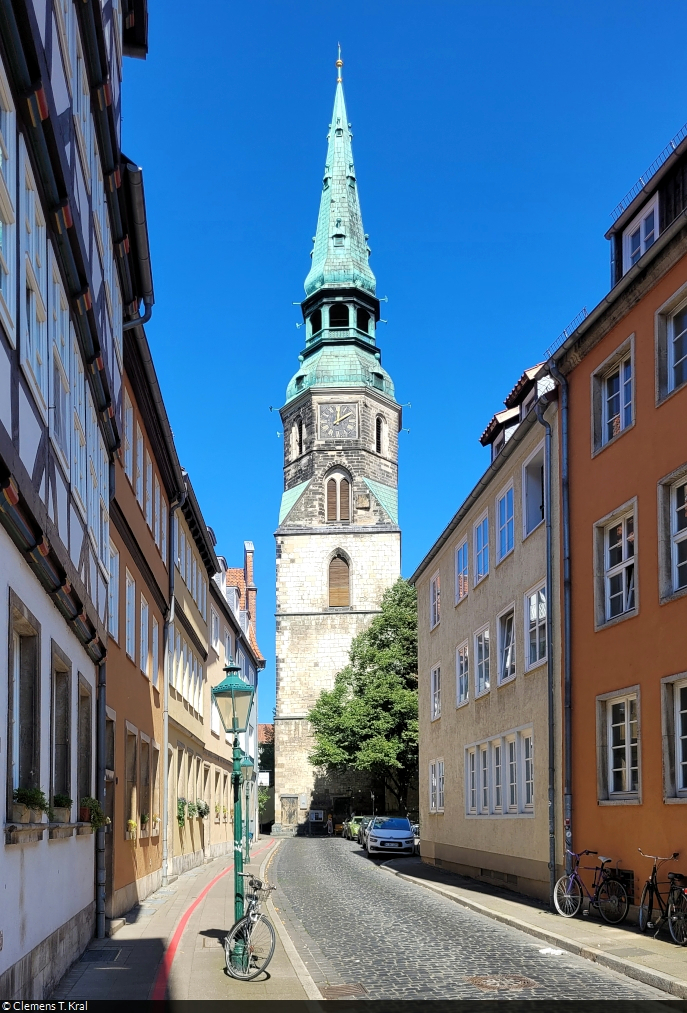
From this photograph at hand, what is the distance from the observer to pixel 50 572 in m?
10.5

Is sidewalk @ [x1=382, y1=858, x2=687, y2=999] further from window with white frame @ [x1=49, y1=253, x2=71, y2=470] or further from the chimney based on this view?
the chimney

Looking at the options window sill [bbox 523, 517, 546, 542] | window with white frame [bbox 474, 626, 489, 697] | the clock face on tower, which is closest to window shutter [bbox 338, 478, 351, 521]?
the clock face on tower

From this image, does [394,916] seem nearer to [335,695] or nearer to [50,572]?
[50,572]

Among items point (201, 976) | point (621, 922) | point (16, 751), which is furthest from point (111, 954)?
point (621, 922)

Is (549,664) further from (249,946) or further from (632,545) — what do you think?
(249,946)

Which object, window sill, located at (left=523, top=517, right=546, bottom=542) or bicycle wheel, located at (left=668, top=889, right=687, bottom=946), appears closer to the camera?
bicycle wheel, located at (left=668, top=889, right=687, bottom=946)

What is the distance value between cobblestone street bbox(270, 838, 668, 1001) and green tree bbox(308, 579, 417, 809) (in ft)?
126

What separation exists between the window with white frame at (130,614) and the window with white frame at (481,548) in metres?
8.65

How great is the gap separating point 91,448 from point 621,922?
A: 9580 millimetres

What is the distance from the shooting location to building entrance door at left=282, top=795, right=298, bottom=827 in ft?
241

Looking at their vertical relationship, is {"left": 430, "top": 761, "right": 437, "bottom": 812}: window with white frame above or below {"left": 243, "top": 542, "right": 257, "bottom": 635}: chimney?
below

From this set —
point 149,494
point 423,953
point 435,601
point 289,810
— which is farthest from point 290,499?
point 423,953

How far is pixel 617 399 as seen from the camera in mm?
19000

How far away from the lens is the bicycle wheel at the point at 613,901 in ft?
56.1
